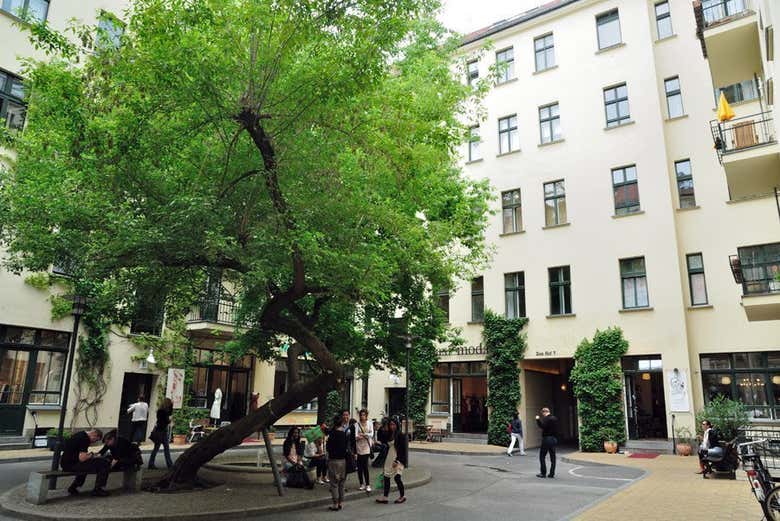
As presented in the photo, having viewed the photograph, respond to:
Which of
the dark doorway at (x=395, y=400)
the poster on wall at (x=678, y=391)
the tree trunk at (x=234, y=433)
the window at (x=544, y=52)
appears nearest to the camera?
the tree trunk at (x=234, y=433)

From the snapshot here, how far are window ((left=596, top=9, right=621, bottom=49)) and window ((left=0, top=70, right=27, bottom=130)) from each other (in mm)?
24097

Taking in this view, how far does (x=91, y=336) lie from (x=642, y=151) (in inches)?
917

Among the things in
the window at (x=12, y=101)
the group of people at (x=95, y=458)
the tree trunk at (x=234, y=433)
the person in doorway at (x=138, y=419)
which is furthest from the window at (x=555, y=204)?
the window at (x=12, y=101)

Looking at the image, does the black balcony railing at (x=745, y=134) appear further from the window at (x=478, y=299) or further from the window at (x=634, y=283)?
the window at (x=478, y=299)

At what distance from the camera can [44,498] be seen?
9.47 m

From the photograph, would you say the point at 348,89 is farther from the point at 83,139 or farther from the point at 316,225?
the point at 83,139

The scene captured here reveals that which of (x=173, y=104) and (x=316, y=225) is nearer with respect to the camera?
(x=173, y=104)

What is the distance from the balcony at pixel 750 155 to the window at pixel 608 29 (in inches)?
457

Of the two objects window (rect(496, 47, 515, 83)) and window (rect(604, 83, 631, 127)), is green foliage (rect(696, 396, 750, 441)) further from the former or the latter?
window (rect(496, 47, 515, 83))

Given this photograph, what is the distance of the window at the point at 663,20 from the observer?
2458cm

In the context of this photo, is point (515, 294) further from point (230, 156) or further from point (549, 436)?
point (230, 156)

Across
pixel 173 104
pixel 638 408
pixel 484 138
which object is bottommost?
pixel 638 408

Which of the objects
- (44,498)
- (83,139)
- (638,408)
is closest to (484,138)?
(638,408)

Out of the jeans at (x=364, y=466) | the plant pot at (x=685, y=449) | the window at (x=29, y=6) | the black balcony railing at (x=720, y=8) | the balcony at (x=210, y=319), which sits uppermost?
the black balcony railing at (x=720, y=8)
